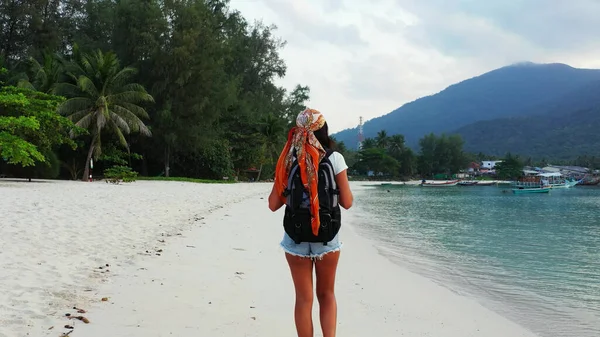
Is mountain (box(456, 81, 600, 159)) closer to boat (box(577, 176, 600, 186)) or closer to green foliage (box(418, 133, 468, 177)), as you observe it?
boat (box(577, 176, 600, 186))

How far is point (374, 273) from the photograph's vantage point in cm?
658

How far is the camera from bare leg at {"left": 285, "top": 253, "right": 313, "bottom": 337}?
288 cm

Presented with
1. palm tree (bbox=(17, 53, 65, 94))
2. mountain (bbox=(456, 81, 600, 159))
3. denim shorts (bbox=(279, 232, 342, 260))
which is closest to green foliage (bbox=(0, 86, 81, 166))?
palm tree (bbox=(17, 53, 65, 94))

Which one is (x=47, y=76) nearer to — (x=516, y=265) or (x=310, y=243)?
(x=516, y=265)

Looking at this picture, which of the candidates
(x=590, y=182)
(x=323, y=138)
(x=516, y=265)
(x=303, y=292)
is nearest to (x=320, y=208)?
(x=323, y=138)

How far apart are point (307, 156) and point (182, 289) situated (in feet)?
8.61

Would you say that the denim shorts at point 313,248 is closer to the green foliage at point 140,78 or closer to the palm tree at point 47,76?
the green foliage at point 140,78

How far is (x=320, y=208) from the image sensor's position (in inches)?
108

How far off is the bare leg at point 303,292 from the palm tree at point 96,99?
2566 centimetres

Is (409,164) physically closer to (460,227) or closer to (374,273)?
(460,227)

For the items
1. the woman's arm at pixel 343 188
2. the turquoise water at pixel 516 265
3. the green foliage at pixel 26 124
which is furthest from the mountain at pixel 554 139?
the woman's arm at pixel 343 188

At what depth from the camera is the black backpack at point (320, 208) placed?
275 centimetres

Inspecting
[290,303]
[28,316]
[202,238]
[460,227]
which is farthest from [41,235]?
[460,227]

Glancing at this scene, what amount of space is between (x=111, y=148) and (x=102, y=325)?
2853cm
